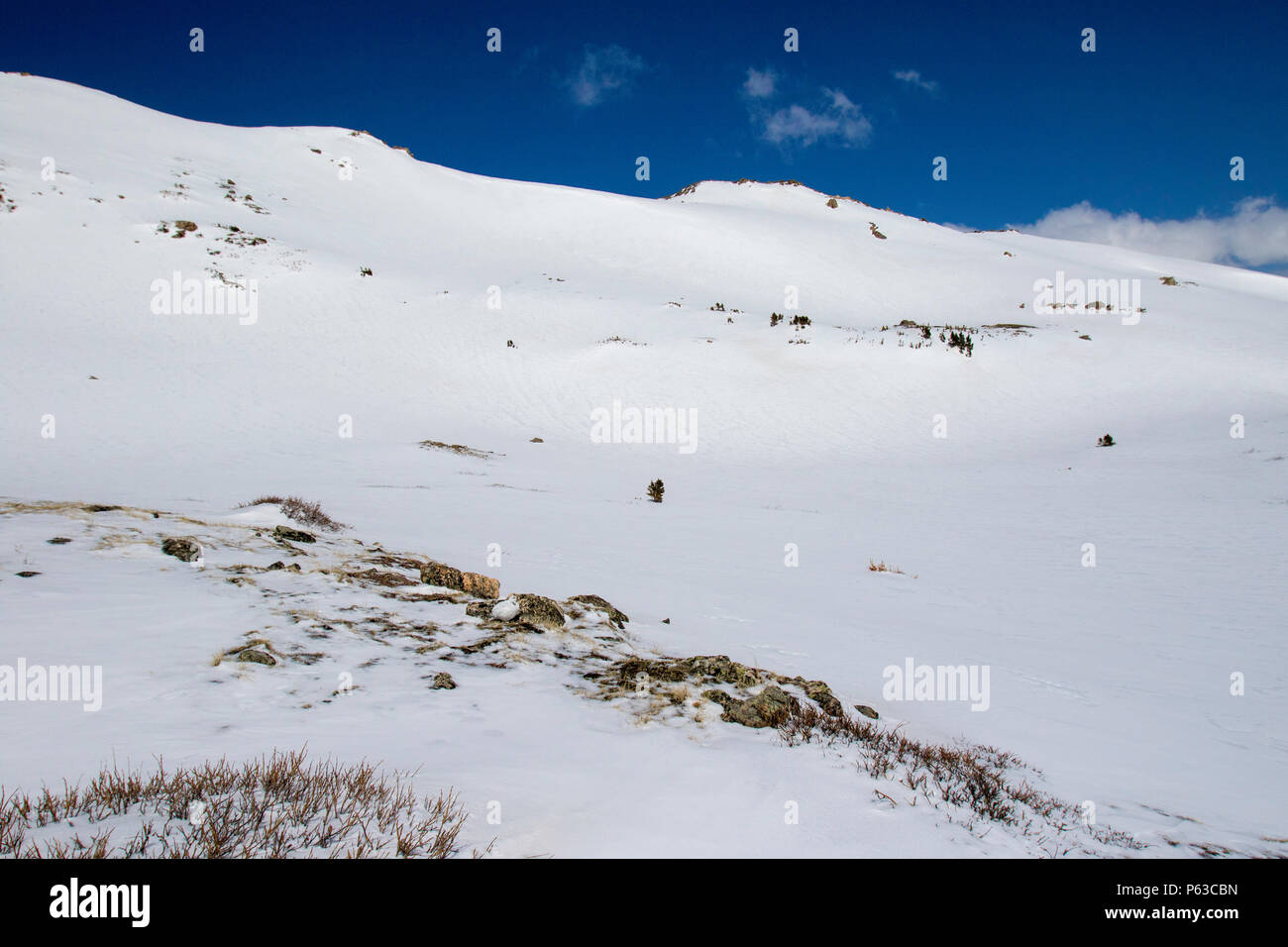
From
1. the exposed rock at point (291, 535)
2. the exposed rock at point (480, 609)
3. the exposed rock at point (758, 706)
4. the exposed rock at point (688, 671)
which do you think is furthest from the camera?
the exposed rock at point (291, 535)

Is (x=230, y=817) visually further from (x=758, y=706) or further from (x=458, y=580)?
(x=458, y=580)

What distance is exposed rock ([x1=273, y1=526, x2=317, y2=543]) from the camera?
6645 millimetres

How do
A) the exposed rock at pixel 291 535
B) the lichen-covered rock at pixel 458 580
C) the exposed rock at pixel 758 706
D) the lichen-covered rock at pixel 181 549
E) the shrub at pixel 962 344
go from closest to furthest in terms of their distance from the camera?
the exposed rock at pixel 758 706
the lichen-covered rock at pixel 181 549
the lichen-covered rock at pixel 458 580
the exposed rock at pixel 291 535
the shrub at pixel 962 344

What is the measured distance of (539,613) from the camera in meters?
5.18

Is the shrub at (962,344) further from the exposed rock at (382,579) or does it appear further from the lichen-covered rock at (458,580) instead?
the exposed rock at (382,579)

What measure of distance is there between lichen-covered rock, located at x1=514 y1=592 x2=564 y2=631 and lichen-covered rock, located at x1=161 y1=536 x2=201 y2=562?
119 inches

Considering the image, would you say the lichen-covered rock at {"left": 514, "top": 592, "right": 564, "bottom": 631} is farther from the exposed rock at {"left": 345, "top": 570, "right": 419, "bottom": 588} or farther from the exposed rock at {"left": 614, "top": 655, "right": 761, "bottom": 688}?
the exposed rock at {"left": 345, "top": 570, "right": 419, "bottom": 588}

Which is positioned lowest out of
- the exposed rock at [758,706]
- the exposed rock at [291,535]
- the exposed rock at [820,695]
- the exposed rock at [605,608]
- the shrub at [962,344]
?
the exposed rock at [820,695]

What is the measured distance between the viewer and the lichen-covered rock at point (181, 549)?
5.46 m

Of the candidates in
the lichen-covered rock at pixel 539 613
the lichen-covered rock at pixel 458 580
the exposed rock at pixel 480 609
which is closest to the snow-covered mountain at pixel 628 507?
the exposed rock at pixel 480 609

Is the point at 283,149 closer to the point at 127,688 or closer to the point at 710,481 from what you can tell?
the point at 710,481

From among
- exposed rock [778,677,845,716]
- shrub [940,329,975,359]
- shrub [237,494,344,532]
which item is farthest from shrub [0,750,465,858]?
shrub [940,329,975,359]

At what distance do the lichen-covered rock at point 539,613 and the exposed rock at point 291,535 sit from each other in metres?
3.07
